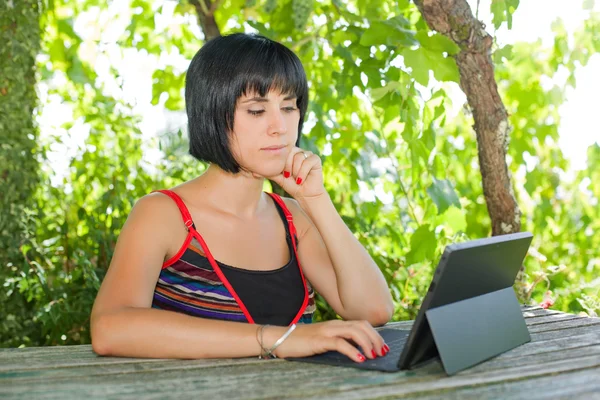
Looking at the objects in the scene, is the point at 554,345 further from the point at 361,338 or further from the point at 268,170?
the point at 268,170

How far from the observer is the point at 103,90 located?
378cm

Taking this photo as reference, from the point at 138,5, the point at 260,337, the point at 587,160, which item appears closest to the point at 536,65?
the point at 587,160

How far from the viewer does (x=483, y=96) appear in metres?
2.67

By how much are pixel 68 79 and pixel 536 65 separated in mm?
2351

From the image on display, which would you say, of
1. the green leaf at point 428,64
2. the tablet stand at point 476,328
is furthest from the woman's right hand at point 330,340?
the green leaf at point 428,64

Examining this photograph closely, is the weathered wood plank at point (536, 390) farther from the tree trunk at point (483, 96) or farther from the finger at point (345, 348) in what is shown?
the tree trunk at point (483, 96)

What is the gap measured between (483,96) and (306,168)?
41.9 inches

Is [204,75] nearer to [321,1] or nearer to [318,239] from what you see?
[318,239]

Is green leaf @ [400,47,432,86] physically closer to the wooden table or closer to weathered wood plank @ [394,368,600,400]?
the wooden table

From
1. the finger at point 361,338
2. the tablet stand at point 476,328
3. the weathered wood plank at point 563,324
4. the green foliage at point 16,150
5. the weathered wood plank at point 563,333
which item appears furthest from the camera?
the green foliage at point 16,150

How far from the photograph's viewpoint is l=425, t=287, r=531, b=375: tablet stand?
4.00ft

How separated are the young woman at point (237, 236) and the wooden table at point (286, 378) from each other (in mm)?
126

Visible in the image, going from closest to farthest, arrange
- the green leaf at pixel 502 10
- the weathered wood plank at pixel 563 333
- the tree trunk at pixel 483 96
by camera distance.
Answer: the weathered wood plank at pixel 563 333 < the green leaf at pixel 502 10 < the tree trunk at pixel 483 96

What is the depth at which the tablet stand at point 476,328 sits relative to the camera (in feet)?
4.00
